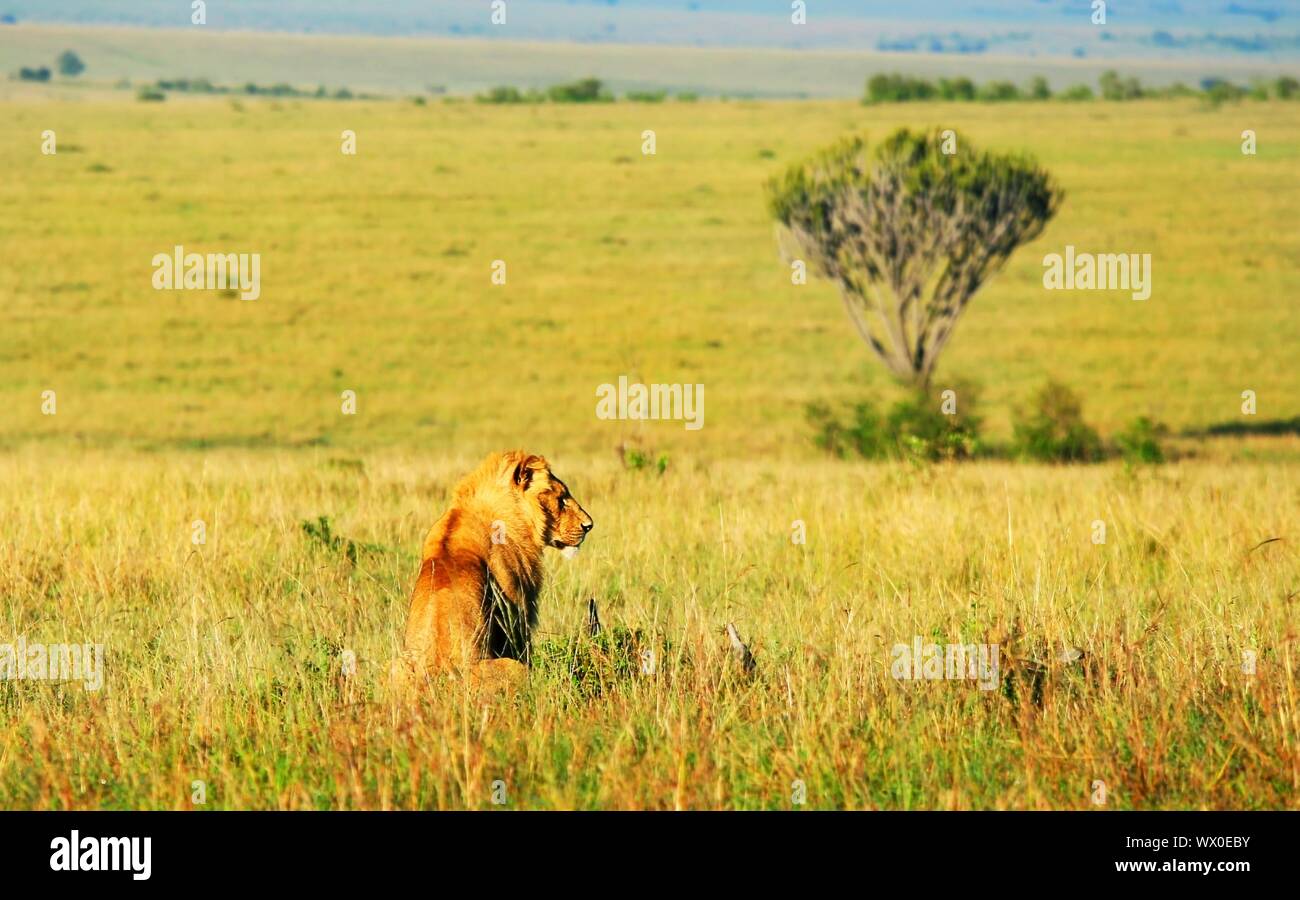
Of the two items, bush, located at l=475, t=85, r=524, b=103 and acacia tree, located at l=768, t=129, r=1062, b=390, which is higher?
bush, located at l=475, t=85, r=524, b=103

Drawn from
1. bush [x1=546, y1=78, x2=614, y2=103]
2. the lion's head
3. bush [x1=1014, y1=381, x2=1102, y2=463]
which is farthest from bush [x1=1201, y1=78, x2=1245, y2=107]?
the lion's head

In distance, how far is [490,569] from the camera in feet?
22.1

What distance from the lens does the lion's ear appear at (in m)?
6.93

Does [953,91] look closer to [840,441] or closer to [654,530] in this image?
[840,441]

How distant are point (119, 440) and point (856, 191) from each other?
16244 millimetres

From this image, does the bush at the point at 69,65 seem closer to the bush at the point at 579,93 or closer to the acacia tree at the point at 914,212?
the bush at the point at 579,93

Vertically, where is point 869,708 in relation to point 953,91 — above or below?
below

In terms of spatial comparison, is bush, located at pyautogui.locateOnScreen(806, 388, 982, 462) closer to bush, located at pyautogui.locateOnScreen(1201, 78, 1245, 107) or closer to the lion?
the lion

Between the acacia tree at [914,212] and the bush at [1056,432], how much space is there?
3.75 metres

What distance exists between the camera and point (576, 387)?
40.7 m

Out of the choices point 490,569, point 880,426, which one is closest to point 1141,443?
point 880,426

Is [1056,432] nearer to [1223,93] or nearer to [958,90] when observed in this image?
[1223,93]

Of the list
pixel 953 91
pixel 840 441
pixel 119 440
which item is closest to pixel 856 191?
pixel 840 441

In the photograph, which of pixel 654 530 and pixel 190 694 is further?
pixel 654 530
